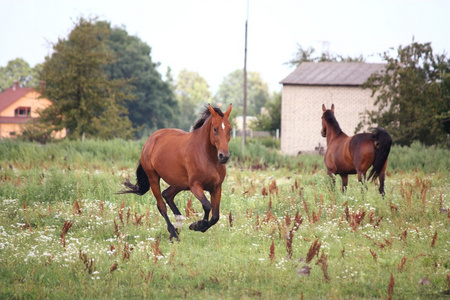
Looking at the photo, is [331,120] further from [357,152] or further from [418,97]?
[418,97]

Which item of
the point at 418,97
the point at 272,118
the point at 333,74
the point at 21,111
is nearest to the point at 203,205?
the point at 418,97

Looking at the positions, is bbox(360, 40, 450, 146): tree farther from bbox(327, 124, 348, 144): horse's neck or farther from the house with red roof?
the house with red roof

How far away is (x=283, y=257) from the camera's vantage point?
739 centimetres

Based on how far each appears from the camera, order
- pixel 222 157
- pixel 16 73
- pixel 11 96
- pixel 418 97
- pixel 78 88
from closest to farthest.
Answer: pixel 222 157, pixel 418 97, pixel 78 88, pixel 11 96, pixel 16 73

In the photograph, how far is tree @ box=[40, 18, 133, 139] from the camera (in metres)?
34.8

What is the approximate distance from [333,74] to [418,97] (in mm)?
15216

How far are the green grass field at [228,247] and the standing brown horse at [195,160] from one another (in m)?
0.59

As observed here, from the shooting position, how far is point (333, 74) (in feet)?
141

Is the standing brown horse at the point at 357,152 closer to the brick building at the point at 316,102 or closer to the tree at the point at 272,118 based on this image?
the brick building at the point at 316,102

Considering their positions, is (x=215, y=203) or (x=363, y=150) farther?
(x=363, y=150)

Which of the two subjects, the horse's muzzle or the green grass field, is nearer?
the green grass field

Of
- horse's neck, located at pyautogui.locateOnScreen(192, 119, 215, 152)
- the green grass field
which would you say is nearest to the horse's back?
the green grass field

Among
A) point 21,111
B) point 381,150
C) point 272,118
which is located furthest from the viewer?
point 21,111

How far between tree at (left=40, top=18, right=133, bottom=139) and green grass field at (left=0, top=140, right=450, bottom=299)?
73.2 feet
